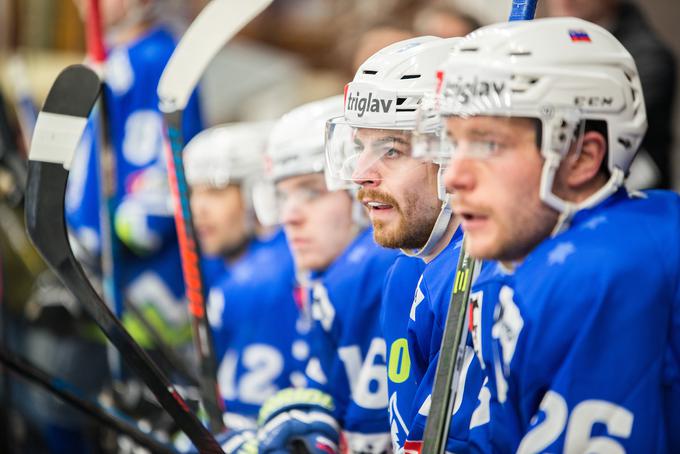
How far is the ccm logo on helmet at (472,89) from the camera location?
1.17 m

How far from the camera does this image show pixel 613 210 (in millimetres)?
1192

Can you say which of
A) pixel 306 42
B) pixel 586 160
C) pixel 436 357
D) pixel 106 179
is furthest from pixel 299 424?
pixel 306 42

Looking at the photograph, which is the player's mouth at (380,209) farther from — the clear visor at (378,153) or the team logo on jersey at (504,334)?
the team logo on jersey at (504,334)

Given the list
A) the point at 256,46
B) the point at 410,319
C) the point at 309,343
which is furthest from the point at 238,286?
the point at 256,46

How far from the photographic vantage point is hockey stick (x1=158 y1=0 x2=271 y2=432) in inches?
76.8

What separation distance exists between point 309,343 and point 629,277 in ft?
3.68

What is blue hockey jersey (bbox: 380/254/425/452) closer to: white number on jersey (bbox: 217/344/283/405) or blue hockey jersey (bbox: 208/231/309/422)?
blue hockey jersey (bbox: 208/231/309/422)

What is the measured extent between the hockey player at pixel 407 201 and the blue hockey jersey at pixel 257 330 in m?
0.75

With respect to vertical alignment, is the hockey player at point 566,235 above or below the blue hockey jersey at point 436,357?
above

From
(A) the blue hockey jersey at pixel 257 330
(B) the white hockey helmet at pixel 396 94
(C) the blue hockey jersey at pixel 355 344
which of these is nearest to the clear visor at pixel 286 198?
(C) the blue hockey jersey at pixel 355 344

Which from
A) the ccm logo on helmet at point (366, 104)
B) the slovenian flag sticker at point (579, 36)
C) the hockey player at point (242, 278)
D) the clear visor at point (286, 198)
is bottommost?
the hockey player at point (242, 278)

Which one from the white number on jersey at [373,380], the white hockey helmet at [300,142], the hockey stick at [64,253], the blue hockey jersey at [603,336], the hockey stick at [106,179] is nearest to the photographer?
the blue hockey jersey at [603,336]

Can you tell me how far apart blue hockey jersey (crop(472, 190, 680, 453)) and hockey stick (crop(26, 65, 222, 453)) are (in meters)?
0.57

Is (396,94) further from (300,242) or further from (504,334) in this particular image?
(300,242)
